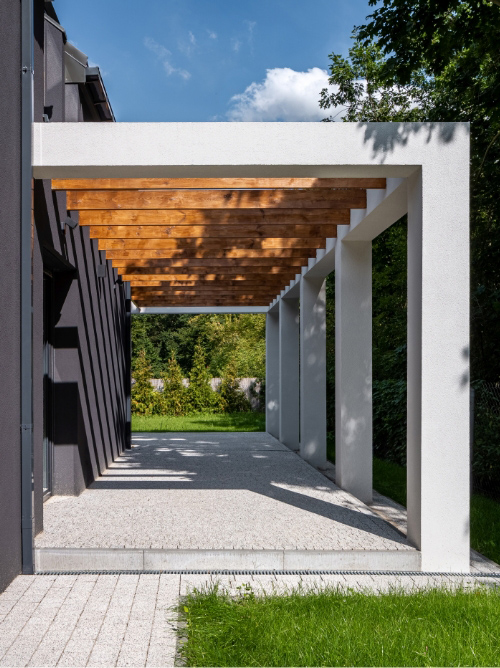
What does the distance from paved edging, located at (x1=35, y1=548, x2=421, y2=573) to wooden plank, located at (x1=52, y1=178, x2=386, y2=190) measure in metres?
3.44

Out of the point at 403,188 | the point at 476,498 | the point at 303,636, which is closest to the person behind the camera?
the point at 303,636

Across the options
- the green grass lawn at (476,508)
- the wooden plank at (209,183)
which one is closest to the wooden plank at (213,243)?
the wooden plank at (209,183)

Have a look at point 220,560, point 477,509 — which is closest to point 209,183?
point 220,560

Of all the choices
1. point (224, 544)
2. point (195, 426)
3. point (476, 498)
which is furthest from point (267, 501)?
point (195, 426)

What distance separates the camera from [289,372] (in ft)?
44.3

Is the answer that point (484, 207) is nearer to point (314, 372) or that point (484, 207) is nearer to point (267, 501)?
point (314, 372)

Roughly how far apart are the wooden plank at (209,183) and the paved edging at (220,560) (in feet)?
11.3

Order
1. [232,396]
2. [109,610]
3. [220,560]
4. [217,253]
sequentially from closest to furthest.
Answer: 1. [109,610]
2. [220,560]
3. [217,253]
4. [232,396]

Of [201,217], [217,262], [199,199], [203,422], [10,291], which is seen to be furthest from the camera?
[203,422]

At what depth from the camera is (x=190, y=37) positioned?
125 ft

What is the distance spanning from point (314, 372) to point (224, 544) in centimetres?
551

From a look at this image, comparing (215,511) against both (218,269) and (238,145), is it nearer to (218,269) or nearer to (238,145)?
(238,145)

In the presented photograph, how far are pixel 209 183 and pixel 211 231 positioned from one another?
1.95 meters

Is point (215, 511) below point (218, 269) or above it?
below
